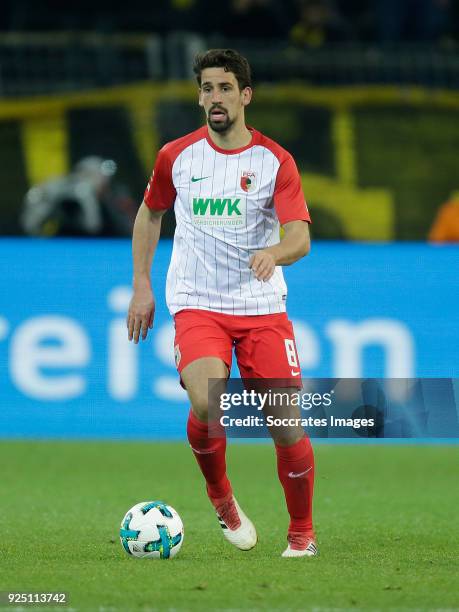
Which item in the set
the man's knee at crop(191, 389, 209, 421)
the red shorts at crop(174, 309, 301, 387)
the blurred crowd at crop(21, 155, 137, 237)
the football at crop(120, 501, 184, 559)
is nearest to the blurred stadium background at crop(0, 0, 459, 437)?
the blurred crowd at crop(21, 155, 137, 237)

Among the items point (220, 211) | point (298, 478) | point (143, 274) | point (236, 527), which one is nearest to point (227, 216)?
point (220, 211)

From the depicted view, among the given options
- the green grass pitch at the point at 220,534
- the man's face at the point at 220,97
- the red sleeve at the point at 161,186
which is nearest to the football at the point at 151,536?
the green grass pitch at the point at 220,534

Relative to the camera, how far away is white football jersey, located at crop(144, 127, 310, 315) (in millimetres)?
6418

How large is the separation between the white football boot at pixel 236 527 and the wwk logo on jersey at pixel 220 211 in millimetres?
1306

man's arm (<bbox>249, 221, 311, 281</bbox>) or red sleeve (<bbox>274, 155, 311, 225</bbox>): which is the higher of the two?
red sleeve (<bbox>274, 155, 311, 225</bbox>)

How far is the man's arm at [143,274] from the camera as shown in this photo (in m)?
6.48

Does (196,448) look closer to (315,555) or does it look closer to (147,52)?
(315,555)

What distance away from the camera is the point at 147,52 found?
14039 millimetres

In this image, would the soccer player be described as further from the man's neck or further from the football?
the football

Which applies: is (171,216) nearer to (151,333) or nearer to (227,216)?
(151,333)

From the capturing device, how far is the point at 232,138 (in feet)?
21.2

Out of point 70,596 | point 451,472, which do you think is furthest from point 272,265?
point 451,472

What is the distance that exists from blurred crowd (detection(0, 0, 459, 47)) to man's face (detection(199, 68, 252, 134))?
8662 mm

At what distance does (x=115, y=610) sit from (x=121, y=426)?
6.02m
